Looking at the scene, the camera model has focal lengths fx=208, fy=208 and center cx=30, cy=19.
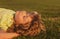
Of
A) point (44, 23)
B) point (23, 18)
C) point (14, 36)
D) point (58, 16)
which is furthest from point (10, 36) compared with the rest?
point (58, 16)

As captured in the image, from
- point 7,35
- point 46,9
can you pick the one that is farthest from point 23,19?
point 46,9

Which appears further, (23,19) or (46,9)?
(46,9)

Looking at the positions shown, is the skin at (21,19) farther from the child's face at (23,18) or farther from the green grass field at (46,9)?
the green grass field at (46,9)

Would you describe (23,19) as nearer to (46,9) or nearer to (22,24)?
(22,24)

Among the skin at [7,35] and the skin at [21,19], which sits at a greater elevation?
the skin at [21,19]

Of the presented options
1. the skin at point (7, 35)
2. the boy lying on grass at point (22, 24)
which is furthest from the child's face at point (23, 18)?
the skin at point (7, 35)

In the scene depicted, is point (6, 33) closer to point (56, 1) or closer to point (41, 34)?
point (41, 34)

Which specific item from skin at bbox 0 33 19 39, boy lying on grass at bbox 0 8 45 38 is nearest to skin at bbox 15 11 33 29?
boy lying on grass at bbox 0 8 45 38

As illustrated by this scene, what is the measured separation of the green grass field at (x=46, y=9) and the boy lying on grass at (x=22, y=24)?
0.06 meters

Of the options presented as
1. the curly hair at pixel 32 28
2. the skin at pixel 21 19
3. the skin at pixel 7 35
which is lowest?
the skin at pixel 7 35

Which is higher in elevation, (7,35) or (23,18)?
(23,18)

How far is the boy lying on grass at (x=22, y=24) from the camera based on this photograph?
1.77 meters

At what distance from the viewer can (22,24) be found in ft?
5.82

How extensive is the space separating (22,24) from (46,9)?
512mm
